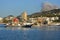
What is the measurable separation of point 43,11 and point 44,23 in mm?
60696

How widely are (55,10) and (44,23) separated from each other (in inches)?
2667

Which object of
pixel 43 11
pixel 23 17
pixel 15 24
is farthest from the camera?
pixel 43 11

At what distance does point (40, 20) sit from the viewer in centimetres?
13088

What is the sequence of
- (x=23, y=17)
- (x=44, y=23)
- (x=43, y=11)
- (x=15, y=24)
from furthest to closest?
(x=43, y=11)
(x=23, y=17)
(x=44, y=23)
(x=15, y=24)

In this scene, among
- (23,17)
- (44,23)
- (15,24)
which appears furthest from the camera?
(23,17)

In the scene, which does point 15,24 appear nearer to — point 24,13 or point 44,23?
point 44,23

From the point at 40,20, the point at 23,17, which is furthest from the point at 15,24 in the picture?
the point at 23,17

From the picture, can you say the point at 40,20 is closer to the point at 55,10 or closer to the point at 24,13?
the point at 24,13

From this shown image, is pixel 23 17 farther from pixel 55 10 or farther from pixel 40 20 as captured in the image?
pixel 55 10

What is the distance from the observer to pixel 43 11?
626 feet

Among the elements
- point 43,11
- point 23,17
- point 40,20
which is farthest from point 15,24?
point 43,11

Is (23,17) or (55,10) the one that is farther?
(55,10)

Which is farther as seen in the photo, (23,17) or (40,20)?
(23,17)

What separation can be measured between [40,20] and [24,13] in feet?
72.6
